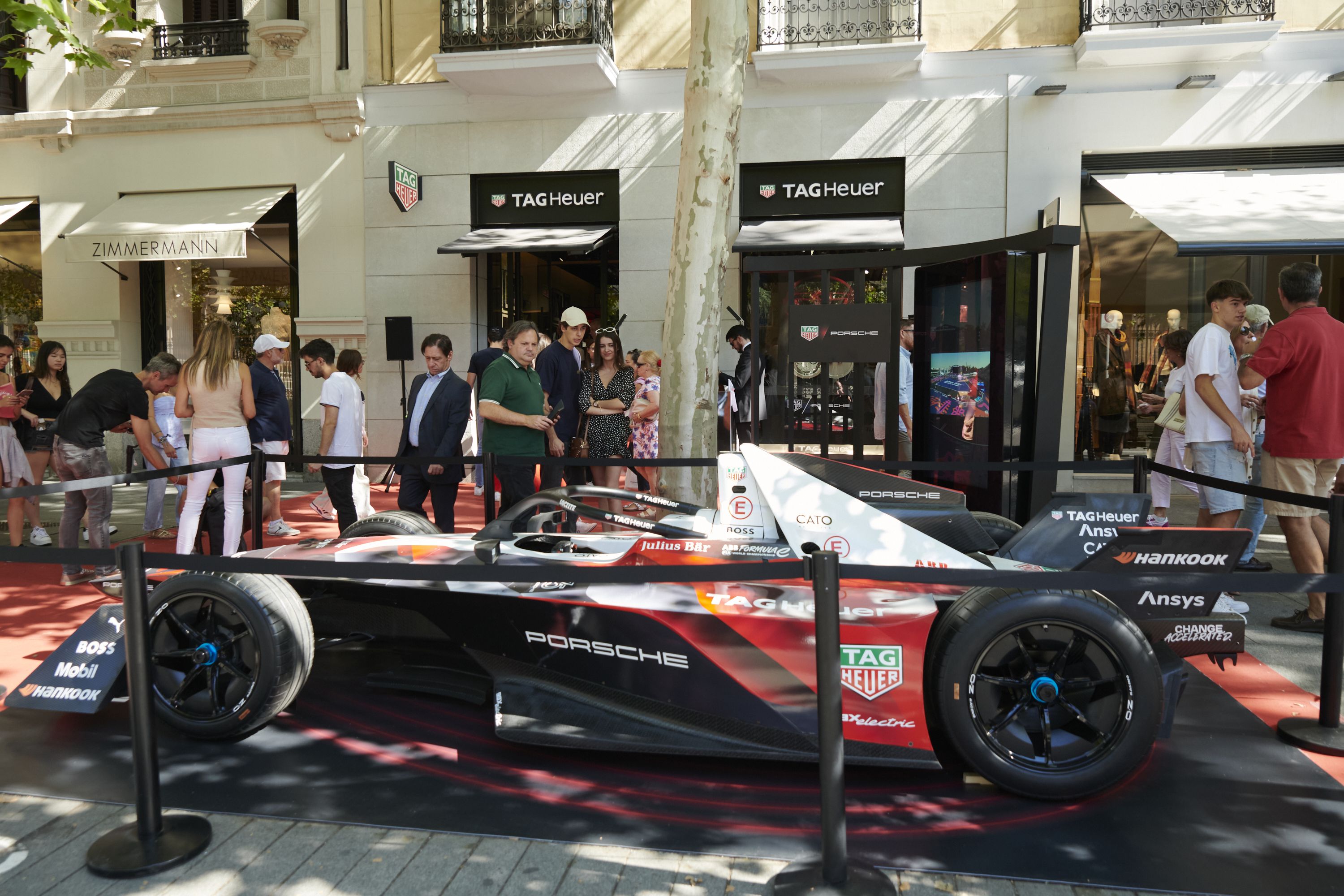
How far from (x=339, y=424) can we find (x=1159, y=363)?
375 inches

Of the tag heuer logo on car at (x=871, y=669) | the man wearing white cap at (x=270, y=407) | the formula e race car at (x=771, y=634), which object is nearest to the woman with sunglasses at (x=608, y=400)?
the man wearing white cap at (x=270, y=407)

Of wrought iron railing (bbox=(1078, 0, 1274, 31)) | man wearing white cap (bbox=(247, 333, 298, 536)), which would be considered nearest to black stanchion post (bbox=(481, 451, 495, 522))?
man wearing white cap (bbox=(247, 333, 298, 536))

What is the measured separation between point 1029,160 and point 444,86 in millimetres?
7520

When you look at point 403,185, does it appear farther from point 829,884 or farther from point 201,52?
point 829,884

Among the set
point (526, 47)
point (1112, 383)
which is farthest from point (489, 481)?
point (1112, 383)

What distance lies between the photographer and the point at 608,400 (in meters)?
7.58

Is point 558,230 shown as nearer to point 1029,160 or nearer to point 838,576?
point 1029,160

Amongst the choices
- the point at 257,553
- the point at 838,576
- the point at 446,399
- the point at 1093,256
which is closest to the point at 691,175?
the point at 446,399

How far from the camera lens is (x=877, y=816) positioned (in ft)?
10.2

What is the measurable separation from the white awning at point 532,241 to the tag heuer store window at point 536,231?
1 centimetres

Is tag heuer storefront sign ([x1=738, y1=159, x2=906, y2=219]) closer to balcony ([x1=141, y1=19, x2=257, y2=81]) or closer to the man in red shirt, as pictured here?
the man in red shirt

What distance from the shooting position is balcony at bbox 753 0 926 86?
11.4 meters

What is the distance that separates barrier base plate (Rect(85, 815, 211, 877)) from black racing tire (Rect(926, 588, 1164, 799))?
7.78 feet

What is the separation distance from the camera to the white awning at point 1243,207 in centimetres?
891
